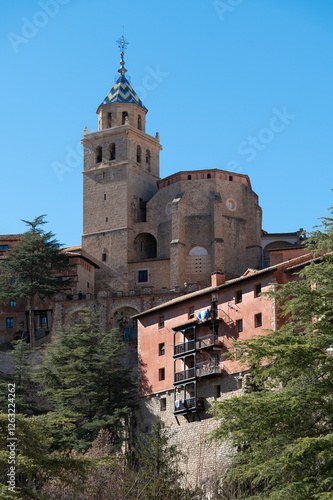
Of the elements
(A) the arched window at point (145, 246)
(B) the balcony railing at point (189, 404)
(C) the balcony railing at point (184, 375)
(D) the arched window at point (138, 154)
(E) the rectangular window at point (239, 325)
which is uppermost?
(D) the arched window at point (138, 154)

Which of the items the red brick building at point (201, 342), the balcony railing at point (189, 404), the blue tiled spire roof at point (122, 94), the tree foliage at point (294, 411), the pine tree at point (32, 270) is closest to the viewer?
the tree foliage at point (294, 411)

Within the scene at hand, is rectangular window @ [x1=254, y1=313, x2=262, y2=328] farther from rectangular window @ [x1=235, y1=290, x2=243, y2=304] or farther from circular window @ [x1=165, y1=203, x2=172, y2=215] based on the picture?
circular window @ [x1=165, y1=203, x2=172, y2=215]

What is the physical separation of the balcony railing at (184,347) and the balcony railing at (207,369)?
1385 mm

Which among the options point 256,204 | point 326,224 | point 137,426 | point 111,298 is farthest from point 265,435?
point 256,204

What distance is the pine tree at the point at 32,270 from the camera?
60.6 metres

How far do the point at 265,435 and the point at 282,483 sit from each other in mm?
1533

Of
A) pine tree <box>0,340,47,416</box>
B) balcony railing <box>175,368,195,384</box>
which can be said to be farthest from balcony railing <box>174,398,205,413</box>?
pine tree <box>0,340,47,416</box>

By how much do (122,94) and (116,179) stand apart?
9934mm

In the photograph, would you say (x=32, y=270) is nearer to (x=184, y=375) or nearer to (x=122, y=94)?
(x=184, y=375)

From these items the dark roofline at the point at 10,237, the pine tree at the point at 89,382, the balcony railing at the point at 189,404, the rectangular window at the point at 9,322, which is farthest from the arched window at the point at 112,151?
the balcony railing at the point at 189,404

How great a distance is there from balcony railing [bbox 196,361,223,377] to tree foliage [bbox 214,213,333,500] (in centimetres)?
1874

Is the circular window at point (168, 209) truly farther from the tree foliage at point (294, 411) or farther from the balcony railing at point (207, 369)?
the tree foliage at point (294, 411)

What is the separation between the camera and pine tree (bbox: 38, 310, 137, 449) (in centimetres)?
4434

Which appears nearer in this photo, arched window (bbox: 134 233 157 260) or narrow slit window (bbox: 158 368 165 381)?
narrow slit window (bbox: 158 368 165 381)
